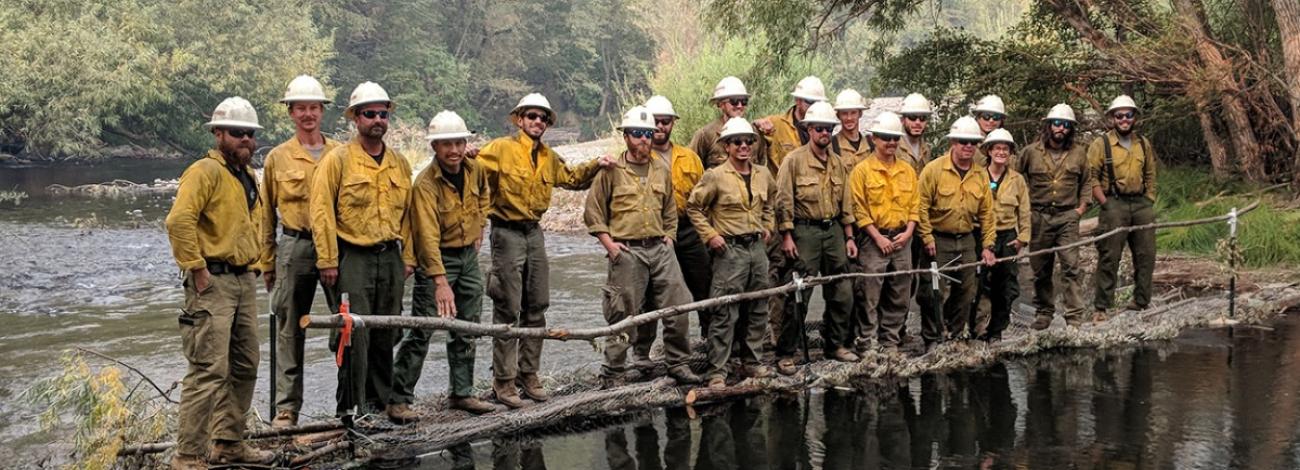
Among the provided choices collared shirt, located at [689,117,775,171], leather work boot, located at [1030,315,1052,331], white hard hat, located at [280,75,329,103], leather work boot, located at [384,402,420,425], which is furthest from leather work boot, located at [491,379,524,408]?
leather work boot, located at [1030,315,1052,331]

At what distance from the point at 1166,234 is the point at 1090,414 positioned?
8104mm

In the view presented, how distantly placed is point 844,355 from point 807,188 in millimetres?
1282

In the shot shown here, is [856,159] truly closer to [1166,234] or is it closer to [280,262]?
[280,262]

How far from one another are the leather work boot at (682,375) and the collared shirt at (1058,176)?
157 inches

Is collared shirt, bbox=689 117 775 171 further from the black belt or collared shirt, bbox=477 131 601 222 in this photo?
the black belt

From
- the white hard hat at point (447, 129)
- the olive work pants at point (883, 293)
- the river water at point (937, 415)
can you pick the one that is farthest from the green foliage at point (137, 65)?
the olive work pants at point (883, 293)

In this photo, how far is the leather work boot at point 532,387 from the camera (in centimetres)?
789

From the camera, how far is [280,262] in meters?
7.18

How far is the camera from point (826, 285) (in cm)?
910

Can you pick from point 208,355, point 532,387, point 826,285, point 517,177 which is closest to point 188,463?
point 208,355

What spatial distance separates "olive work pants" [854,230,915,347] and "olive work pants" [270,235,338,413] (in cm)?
397

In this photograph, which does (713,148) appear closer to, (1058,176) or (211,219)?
(1058,176)

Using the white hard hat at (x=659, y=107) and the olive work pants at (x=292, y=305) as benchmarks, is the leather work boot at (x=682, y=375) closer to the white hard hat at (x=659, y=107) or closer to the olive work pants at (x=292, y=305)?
the white hard hat at (x=659, y=107)

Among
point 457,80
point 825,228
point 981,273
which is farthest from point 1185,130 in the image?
point 457,80
